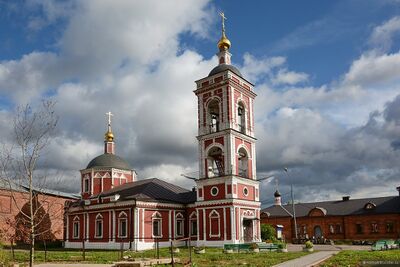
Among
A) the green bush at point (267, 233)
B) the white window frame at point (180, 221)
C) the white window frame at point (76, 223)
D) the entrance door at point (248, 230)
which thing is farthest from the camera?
the white window frame at point (76, 223)

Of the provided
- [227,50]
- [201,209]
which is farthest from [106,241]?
[227,50]

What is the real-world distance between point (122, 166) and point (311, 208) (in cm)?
2313

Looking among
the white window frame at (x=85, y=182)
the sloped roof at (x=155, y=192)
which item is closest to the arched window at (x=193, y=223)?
the sloped roof at (x=155, y=192)

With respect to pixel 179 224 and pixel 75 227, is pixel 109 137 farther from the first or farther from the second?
pixel 179 224

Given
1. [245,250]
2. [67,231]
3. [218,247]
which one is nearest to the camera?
[245,250]

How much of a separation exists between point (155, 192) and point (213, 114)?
8.49m

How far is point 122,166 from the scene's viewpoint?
4497cm

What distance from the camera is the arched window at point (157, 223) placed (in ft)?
114

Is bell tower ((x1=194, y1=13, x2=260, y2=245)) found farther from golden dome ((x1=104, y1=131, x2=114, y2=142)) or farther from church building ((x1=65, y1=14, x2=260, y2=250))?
golden dome ((x1=104, y1=131, x2=114, y2=142))

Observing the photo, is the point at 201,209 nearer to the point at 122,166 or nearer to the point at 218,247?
the point at 218,247

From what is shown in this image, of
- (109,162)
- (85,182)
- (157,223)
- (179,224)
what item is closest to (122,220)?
(157,223)

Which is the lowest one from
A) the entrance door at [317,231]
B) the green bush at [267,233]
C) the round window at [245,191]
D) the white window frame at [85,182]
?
the entrance door at [317,231]

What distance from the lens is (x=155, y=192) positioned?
36.7 meters

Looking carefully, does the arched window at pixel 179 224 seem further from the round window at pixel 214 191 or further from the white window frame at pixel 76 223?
the white window frame at pixel 76 223
